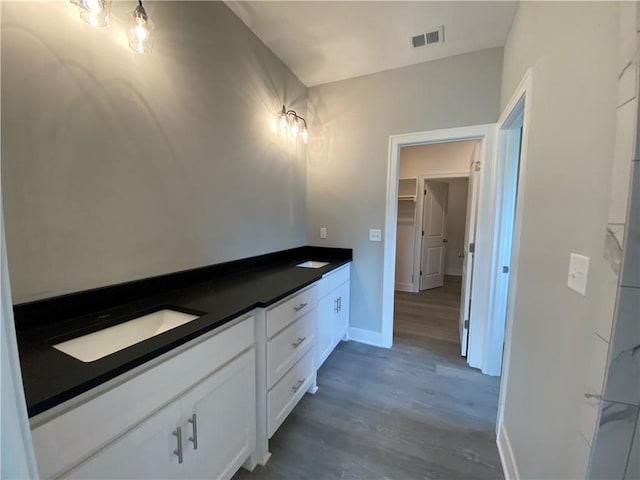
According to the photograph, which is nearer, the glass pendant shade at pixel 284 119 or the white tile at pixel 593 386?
the white tile at pixel 593 386

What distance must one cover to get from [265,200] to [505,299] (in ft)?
7.09

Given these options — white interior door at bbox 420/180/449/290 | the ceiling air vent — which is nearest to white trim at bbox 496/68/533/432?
the ceiling air vent

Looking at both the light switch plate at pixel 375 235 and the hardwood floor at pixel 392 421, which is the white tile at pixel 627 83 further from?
the light switch plate at pixel 375 235

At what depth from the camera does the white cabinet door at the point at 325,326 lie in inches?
78.7

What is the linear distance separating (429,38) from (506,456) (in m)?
2.79

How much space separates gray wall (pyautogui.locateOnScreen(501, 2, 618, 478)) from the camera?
75cm

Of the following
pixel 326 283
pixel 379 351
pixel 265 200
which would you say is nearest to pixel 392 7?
pixel 265 200

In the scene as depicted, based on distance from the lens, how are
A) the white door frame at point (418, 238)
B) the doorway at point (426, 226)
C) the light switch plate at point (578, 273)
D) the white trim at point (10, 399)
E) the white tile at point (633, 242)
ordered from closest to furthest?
1. the white trim at point (10, 399)
2. the white tile at point (633, 242)
3. the light switch plate at point (578, 273)
4. the doorway at point (426, 226)
5. the white door frame at point (418, 238)

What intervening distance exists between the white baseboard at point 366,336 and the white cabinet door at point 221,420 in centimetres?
161

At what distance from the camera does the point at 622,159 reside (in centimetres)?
62

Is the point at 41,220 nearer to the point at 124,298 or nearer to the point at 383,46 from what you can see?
the point at 124,298

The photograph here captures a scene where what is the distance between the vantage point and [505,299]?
2086mm

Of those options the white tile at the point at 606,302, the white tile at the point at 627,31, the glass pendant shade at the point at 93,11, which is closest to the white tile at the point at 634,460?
the white tile at the point at 606,302

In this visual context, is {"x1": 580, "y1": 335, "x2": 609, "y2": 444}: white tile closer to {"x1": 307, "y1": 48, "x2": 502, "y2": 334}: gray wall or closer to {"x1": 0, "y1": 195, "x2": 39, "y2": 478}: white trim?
{"x1": 0, "y1": 195, "x2": 39, "y2": 478}: white trim
